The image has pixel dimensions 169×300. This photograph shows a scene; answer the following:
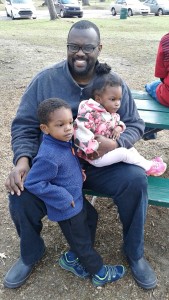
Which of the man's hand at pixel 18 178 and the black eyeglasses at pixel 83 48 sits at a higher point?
the black eyeglasses at pixel 83 48

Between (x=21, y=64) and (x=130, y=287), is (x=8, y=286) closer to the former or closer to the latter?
(x=130, y=287)

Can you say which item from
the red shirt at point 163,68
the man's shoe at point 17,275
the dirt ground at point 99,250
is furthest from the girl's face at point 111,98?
the man's shoe at point 17,275

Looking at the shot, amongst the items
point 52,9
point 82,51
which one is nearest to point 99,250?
point 82,51

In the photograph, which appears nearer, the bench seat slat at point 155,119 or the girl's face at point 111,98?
the girl's face at point 111,98

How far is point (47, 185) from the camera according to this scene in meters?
2.21

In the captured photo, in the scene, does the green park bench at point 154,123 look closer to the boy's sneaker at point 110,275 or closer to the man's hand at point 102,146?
the man's hand at point 102,146

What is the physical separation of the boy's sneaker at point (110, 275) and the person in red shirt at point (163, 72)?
5.23ft

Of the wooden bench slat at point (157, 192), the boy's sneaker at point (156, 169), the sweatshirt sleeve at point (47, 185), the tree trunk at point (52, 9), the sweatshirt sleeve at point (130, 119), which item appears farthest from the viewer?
the tree trunk at point (52, 9)

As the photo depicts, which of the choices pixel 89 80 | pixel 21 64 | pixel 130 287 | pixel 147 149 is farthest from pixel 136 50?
pixel 130 287

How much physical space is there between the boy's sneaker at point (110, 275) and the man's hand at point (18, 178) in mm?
800

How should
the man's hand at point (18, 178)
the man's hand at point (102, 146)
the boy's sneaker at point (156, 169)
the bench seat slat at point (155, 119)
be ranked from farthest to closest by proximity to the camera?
1. the bench seat slat at point (155, 119)
2. the boy's sneaker at point (156, 169)
3. the man's hand at point (102, 146)
4. the man's hand at point (18, 178)

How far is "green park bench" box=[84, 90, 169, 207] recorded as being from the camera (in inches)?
101

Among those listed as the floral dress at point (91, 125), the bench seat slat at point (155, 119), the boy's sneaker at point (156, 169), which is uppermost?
the floral dress at point (91, 125)

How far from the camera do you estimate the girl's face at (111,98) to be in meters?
2.48
